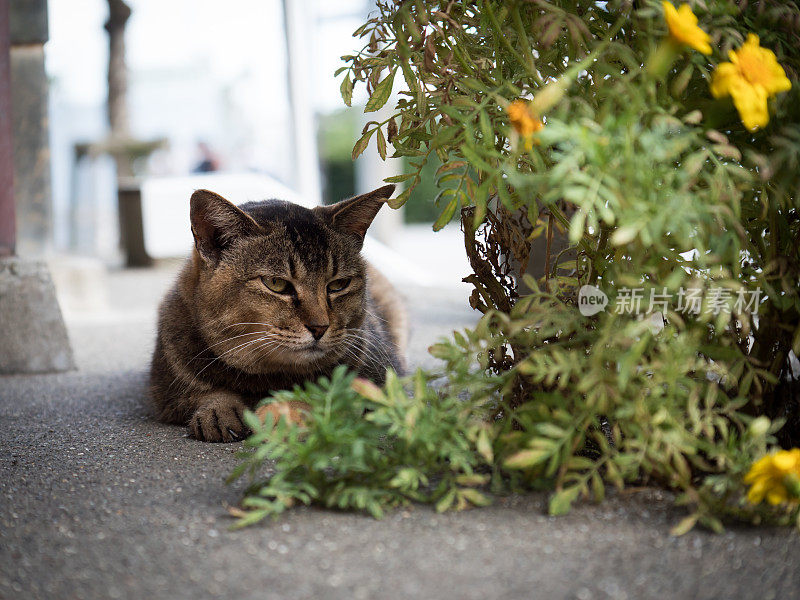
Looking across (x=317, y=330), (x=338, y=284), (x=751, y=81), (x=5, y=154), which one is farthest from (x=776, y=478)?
(x=5, y=154)

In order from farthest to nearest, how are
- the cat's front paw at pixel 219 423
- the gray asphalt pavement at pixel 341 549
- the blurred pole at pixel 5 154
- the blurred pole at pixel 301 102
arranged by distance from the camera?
the blurred pole at pixel 301 102
the blurred pole at pixel 5 154
the cat's front paw at pixel 219 423
the gray asphalt pavement at pixel 341 549

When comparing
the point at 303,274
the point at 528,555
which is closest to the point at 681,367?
the point at 528,555

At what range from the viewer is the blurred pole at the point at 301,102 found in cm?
801

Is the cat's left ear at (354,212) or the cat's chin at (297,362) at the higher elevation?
the cat's left ear at (354,212)

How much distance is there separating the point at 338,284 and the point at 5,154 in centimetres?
202

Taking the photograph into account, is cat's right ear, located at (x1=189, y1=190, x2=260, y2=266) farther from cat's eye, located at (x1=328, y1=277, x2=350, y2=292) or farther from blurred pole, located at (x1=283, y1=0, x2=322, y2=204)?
blurred pole, located at (x1=283, y1=0, x2=322, y2=204)

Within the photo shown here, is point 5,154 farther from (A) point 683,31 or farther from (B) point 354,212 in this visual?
(A) point 683,31

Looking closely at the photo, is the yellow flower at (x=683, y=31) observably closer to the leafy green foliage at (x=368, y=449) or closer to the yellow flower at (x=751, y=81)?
the yellow flower at (x=751, y=81)

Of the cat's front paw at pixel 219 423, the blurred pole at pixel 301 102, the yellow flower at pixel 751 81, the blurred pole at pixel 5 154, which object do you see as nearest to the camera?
the yellow flower at pixel 751 81

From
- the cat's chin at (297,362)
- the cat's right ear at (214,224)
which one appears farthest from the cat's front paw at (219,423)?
the cat's right ear at (214,224)

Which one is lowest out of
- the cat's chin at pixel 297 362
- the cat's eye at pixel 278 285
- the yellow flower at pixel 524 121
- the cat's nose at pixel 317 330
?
the cat's chin at pixel 297 362

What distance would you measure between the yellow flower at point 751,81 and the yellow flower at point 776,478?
0.55 m

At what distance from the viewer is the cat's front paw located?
1932 mm

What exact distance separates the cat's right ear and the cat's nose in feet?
1.04
